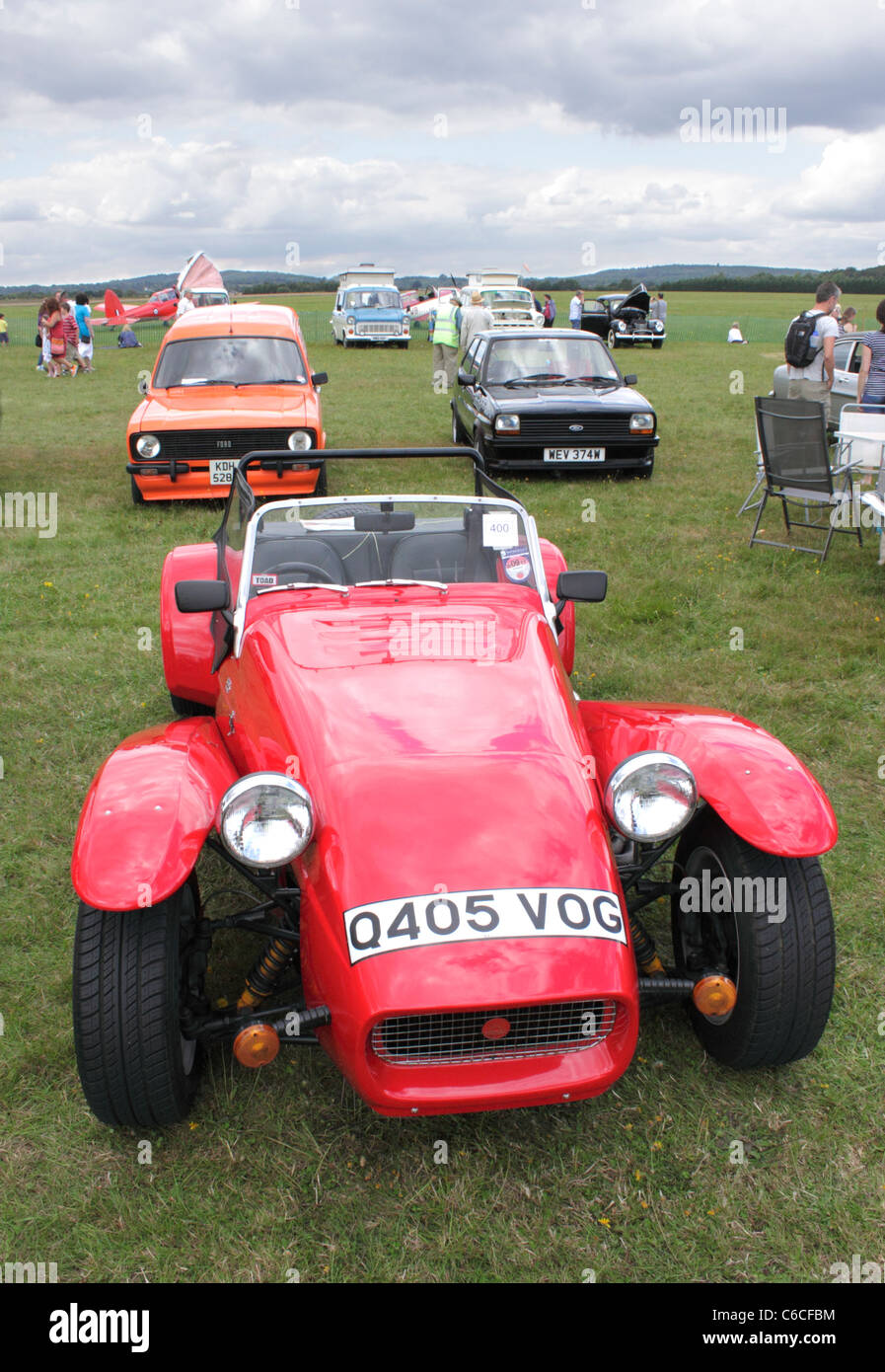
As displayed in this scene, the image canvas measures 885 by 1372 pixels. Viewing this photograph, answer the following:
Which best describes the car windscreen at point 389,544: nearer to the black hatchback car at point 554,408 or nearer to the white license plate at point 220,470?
the white license plate at point 220,470

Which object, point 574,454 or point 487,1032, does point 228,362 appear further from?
point 487,1032

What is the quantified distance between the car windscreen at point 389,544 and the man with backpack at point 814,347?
21.7 feet

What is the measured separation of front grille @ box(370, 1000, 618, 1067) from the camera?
2416 millimetres

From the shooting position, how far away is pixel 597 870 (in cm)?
265

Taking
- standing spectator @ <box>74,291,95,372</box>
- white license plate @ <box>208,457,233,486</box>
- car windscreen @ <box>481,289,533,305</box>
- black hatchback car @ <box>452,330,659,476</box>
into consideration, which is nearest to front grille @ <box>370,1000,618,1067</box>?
white license plate @ <box>208,457,233,486</box>

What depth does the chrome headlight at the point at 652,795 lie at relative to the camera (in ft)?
9.25

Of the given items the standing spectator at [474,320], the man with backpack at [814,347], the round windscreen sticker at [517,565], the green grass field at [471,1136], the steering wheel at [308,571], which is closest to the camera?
the green grass field at [471,1136]

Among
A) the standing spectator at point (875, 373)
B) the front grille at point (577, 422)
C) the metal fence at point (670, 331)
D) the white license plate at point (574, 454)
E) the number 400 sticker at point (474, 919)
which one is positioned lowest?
the number 400 sticker at point (474, 919)

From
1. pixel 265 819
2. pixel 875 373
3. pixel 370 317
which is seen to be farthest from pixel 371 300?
pixel 265 819

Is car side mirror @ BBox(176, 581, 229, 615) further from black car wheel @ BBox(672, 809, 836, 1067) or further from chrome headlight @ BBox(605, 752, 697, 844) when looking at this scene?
black car wheel @ BBox(672, 809, 836, 1067)

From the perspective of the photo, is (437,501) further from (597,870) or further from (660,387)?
(660,387)

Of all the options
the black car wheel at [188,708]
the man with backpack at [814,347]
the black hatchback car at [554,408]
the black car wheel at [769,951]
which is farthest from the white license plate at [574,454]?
the black car wheel at [769,951]

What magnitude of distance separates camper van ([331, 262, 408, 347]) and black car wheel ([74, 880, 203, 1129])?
2957 centimetres

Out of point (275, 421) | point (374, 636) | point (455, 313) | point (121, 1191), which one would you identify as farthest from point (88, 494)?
point (121, 1191)
